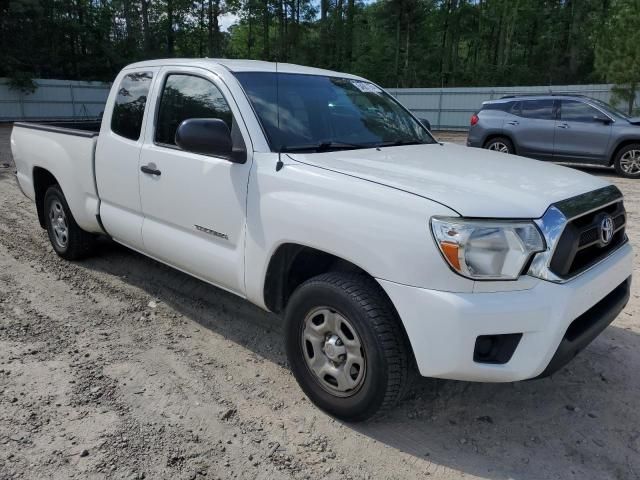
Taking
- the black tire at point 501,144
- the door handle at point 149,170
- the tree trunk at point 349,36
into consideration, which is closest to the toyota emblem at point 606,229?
the door handle at point 149,170

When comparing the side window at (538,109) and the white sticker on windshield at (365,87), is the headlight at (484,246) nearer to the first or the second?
the white sticker on windshield at (365,87)

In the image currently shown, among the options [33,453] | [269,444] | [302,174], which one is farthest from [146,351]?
[302,174]

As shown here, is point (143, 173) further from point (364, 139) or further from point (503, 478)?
point (503, 478)

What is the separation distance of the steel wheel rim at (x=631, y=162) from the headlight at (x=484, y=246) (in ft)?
34.8

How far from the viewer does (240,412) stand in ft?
9.81

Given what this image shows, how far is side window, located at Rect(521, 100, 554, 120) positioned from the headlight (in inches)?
440

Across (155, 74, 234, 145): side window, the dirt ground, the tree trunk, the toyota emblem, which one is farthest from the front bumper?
the tree trunk

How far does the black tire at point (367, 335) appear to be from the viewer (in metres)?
2.56

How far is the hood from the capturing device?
7.96 ft

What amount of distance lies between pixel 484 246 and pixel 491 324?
34 centimetres

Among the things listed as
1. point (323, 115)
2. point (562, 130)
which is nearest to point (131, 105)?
point (323, 115)

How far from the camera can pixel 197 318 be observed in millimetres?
4203

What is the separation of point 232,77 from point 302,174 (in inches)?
40.1

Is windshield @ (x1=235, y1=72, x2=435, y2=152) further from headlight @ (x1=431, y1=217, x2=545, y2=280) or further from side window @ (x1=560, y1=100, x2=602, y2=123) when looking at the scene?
side window @ (x1=560, y1=100, x2=602, y2=123)
